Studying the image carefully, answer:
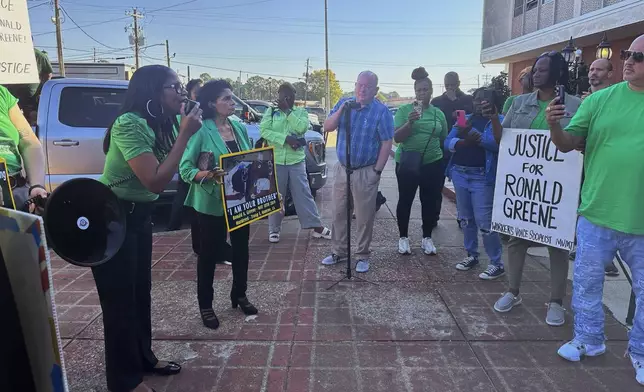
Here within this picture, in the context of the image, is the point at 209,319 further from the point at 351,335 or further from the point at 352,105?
the point at 352,105

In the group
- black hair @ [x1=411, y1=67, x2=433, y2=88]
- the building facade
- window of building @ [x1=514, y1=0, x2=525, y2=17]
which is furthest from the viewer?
window of building @ [x1=514, y1=0, x2=525, y2=17]

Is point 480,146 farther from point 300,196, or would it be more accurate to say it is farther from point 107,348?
point 107,348

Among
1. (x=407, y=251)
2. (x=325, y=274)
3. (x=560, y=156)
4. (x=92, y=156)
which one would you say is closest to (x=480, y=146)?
(x=560, y=156)

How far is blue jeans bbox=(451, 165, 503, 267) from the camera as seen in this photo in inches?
176

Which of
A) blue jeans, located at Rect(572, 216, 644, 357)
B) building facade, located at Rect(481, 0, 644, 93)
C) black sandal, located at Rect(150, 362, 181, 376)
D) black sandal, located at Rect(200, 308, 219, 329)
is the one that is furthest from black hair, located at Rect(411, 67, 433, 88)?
building facade, located at Rect(481, 0, 644, 93)

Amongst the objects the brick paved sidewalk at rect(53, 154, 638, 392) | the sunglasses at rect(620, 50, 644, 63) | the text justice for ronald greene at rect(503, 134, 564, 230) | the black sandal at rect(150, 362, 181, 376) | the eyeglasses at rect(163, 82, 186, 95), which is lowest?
the brick paved sidewalk at rect(53, 154, 638, 392)

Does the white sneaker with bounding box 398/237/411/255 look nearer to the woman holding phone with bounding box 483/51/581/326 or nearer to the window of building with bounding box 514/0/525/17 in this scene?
the woman holding phone with bounding box 483/51/581/326

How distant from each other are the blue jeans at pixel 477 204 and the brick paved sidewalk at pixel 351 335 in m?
0.38

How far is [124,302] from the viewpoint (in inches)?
98.6

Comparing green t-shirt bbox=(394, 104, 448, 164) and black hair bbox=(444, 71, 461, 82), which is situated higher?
black hair bbox=(444, 71, 461, 82)

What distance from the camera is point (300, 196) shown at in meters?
5.92

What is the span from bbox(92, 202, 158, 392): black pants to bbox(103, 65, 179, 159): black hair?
40cm

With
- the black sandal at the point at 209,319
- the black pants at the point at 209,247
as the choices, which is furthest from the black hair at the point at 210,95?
the black sandal at the point at 209,319

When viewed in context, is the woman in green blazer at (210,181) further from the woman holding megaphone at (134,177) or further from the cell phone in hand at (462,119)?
the cell phone in hand at (462,119)
